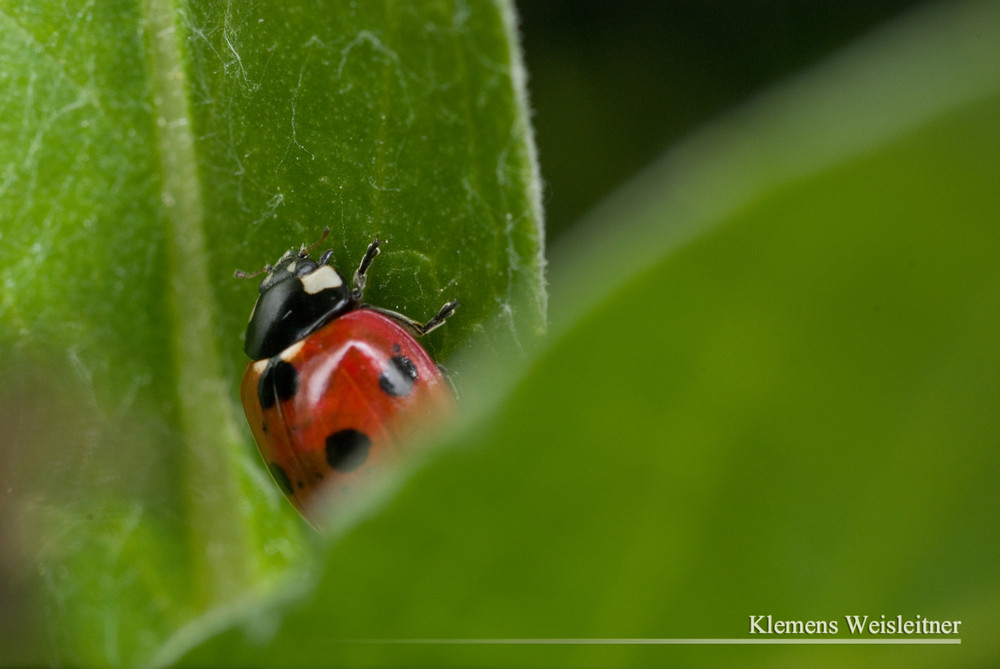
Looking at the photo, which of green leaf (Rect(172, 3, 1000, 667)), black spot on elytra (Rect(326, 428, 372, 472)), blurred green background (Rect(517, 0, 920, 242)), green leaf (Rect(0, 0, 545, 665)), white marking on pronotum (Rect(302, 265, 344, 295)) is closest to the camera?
green leaf (Rect(172, 3, 1000, 667))

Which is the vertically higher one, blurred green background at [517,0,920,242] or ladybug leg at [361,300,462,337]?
ladybug leg at [361,300,462,337]

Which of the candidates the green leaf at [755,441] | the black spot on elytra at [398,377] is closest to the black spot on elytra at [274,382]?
the black spot on elytra at [398,377]

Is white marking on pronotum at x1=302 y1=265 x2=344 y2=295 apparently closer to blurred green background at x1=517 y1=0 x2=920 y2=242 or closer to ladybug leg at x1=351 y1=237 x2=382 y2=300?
ladybug leg at x1=351 y1=237 x2=382 y2=300

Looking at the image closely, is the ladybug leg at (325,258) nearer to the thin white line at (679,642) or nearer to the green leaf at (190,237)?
the green leaf at (190,237)

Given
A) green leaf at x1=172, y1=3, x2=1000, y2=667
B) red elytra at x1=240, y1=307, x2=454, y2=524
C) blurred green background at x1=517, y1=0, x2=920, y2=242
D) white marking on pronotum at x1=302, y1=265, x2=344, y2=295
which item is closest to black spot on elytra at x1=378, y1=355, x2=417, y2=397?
red elytra at x1=240, y1=307, x2=454, y2=524

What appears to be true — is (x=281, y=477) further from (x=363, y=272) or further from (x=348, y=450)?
(x=363, y=272)

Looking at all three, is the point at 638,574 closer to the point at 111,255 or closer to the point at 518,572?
the point at 518,572

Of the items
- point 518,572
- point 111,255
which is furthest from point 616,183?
point 518,572

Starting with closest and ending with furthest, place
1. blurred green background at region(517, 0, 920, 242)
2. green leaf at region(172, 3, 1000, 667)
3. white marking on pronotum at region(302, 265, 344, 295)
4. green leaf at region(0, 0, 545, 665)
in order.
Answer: green leaf at region(172, 3, 1000, 667), green leaf at region(0, 0, 545, 665), white marking on pronotum at region(302, 265, 344, 295), blurred green background at region(517, 0, 920, 242)
